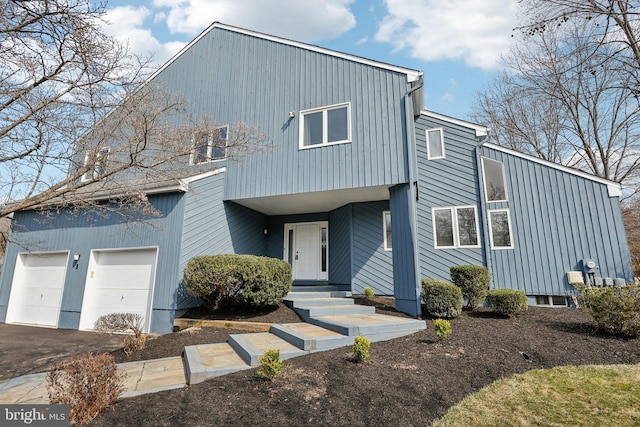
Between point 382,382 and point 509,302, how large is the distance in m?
4.24

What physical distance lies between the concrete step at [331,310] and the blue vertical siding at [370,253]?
229 cm

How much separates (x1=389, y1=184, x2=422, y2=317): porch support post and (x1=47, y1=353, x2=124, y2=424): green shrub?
5.78 m

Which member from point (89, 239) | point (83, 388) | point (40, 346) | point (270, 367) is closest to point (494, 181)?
point (270, 367)

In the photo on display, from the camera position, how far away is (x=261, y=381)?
149 inches

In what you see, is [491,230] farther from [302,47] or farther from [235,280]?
[302,47]

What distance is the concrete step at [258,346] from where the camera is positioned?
4.50 metres

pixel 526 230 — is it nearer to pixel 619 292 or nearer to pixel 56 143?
pixel 619 292

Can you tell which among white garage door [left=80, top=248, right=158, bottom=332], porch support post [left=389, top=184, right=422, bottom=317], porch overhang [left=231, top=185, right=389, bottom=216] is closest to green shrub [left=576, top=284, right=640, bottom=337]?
porch support post [left=389, top=184, right=422, bottom=317]

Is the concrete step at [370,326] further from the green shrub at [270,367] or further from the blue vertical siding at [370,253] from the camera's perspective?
the blue vertical siding at [370,253]

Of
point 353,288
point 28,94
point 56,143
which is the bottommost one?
point 353,288

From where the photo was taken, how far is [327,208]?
34.6 feet

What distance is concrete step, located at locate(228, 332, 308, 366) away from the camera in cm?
450

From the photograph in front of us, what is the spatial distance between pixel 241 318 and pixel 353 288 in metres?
3.76

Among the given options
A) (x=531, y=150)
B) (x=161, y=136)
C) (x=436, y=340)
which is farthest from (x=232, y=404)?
(x=531, y=150)
